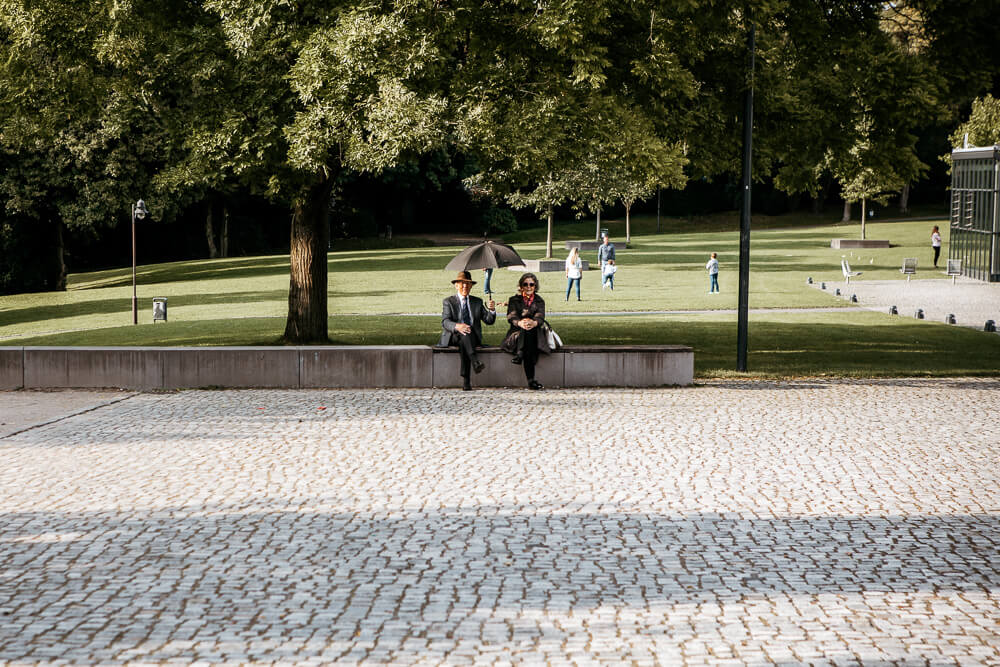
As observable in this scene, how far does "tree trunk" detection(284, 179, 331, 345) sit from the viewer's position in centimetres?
1864

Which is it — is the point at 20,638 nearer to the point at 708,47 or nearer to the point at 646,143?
the point at 646,143

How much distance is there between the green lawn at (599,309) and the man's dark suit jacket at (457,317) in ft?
11.4

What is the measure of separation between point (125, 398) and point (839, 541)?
982 cm

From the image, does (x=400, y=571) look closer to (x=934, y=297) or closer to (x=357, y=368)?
(x=357, y=368)

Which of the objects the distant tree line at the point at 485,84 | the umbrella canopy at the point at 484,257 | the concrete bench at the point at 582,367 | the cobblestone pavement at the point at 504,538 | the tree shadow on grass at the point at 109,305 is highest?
the distant tree line at the point at 485,84

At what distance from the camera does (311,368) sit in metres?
15.1

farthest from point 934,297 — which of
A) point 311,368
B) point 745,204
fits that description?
point 311,368

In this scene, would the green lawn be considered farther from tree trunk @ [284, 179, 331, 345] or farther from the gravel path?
the gravel path

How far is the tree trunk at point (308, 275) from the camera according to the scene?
18.6m

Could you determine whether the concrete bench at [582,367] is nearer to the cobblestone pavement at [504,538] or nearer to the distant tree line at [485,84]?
the cobblestone pavement at [504,538]

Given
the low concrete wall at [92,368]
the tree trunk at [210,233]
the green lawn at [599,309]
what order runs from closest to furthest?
1. the low concrete wall at [92,368]
2. the green lawn at [599,309]
3. the tree trunk at [210,233]

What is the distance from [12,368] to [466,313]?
6.11 metres

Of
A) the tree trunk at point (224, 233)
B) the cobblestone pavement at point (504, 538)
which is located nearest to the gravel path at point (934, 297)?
the cobblestone pavement at point (504, 538)

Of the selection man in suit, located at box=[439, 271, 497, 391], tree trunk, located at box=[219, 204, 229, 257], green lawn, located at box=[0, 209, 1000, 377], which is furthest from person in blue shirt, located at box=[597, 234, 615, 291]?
tree trunk, located at box=[219, 204, 229, 257]
